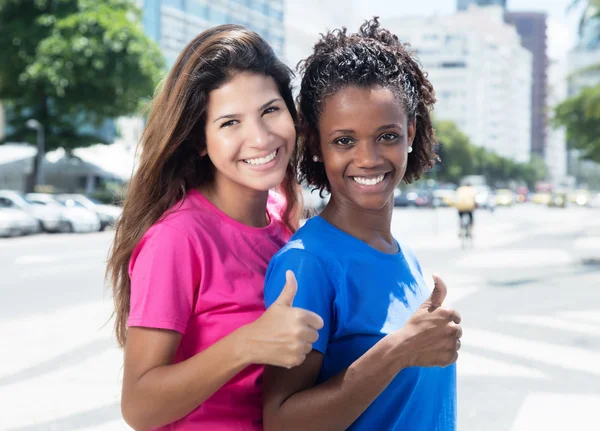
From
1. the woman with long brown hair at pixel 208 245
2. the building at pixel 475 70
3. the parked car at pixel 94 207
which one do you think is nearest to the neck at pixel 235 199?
the woman with long brown hair at pixel 208 245

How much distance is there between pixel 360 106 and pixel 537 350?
20.2ft

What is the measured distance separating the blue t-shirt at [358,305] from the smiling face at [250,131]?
25cm

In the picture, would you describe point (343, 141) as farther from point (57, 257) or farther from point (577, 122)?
point (577, 122)

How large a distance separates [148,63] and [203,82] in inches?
1120

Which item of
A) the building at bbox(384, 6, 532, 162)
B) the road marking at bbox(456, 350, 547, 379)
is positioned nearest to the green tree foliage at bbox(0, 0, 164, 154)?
the road marking at bbox(456, 350, 547, 379)

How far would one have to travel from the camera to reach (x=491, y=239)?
23.7 metres

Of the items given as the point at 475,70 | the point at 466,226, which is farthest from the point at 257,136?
the point at 475,70

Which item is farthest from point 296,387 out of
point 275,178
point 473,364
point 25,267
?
point 25,267

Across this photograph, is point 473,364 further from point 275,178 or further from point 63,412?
point 275,178

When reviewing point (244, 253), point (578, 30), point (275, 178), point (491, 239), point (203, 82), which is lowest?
point (491, 239)

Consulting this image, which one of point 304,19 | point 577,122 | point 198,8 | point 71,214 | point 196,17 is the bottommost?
point 71,214

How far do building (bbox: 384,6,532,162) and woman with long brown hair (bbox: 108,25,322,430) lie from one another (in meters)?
133

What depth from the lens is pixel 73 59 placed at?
1128 inches

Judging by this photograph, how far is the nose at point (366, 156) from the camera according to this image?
196cm
